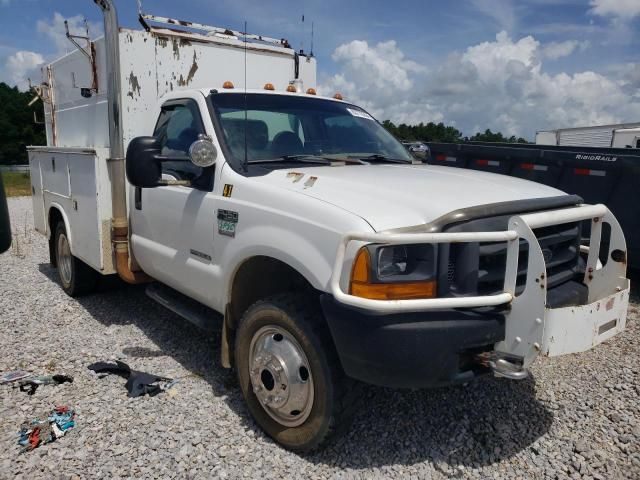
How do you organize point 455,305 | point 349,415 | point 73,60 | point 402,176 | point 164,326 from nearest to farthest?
1. point 455,305
2. point 349,415
3. point 402,176
4. point 164,326
5. point 73,60

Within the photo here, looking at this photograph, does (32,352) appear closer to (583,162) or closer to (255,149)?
(255,149)

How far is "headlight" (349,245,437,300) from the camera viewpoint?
2.49 metres

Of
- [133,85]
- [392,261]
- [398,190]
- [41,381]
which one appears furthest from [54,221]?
[392,261]

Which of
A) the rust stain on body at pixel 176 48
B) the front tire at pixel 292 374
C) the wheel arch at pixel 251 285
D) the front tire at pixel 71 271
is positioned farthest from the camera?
the front tire at pixel 71 271

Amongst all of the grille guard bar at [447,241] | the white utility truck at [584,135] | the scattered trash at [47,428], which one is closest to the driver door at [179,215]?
the scattered trash at [47,428]

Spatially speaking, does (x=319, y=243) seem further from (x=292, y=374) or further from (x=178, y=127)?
(x=178, y=127)

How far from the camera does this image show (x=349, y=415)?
2.89 meters

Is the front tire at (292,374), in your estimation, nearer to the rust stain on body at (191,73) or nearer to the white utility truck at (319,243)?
the white utility truck at (319,243)

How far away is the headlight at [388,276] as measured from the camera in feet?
8.16

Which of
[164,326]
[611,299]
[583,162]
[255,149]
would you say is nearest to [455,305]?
[611,299]

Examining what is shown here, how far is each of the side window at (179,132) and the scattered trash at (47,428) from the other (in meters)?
1.75

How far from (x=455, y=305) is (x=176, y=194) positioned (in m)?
2.32

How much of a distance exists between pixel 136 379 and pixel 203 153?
1.72 meters

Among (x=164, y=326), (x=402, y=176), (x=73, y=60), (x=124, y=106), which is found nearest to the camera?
(x=402, y=176)
